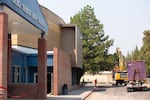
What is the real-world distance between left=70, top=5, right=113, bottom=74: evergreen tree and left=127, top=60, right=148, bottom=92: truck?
2123 cm

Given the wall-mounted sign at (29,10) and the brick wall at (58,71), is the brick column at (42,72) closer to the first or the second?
the wall-mounted sign at (29,10)

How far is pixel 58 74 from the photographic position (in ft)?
120

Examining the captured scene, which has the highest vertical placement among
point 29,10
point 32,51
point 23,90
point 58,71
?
point 29,10

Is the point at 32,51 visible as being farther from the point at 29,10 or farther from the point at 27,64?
the point at 29,10

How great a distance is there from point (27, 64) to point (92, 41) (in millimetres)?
28563

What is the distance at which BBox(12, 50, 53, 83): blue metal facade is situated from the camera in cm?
3834

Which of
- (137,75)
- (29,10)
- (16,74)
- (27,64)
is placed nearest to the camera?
(29,10)

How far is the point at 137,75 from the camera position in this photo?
146 ft

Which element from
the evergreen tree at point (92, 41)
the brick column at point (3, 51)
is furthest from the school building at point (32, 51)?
the evergreen tree at point (92, 41)

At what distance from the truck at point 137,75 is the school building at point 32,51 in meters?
6.98

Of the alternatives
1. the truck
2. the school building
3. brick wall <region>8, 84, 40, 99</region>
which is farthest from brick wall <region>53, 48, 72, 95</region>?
the truck

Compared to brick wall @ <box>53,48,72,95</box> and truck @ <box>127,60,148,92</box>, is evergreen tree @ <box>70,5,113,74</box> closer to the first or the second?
truck @ <box>127,60,148,92</box>

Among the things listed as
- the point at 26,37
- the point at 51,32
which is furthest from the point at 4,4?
the point at 51,32

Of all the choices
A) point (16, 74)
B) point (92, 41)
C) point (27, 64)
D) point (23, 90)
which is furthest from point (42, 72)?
point (92, 41)
